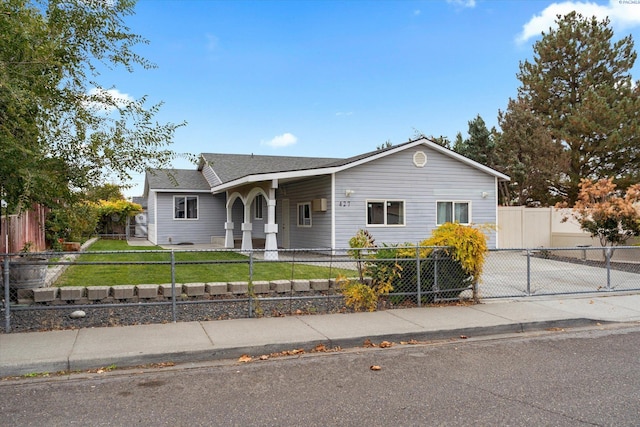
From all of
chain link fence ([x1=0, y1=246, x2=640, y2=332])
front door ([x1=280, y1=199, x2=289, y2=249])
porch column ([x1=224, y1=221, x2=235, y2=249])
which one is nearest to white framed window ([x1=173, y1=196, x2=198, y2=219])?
porch column ([x1=224, y1=221, x2=235, y2=249])

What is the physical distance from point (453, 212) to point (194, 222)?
43.1ft

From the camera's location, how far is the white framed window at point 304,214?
1958 centimetres

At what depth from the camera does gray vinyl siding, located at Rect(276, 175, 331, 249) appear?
17.8 meters

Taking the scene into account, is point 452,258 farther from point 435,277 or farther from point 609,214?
point 609,214

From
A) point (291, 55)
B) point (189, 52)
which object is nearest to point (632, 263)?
point (291, 55)

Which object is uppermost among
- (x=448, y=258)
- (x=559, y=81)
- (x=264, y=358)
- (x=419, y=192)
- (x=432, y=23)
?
(x=559, y=81)

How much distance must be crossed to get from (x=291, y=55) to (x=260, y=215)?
329 inches

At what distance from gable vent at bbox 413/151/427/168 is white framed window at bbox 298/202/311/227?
439 centimetres

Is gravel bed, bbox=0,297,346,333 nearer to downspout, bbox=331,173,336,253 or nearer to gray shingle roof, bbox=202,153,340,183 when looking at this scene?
downspout, bbox=331,173,336,253

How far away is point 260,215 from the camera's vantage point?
24.4 m

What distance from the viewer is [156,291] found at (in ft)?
28.9

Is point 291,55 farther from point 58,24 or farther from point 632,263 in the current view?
point 632,263

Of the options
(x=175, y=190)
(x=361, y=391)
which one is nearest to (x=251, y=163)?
(x=175, y=190)

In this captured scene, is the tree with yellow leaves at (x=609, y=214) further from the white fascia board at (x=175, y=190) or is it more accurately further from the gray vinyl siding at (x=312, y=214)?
the white fascia board at (x=175, y=190)
